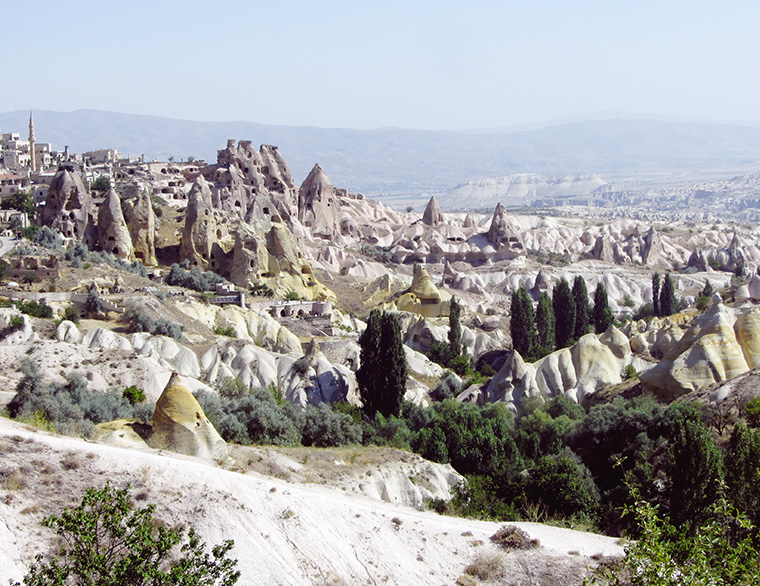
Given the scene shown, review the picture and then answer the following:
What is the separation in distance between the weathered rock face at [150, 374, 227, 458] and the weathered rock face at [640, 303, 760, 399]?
1679cm

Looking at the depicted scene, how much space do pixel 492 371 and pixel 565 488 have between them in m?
21.3

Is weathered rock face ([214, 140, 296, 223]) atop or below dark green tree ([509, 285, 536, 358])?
atop

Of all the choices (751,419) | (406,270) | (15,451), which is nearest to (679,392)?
(751,419)

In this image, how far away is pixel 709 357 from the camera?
3145 centimetres

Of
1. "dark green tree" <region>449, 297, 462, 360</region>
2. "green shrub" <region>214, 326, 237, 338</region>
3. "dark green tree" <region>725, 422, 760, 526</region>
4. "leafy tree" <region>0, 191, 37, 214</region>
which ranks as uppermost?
"leafy tree" <region>0, 191, 37, 214</region>

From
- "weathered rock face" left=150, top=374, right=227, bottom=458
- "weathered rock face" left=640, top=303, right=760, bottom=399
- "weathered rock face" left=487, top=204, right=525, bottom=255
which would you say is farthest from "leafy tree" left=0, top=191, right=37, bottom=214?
"weathered rock face" left=150, top=374, right=227, bottom=458

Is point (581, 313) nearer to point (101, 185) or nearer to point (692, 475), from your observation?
point (101, 185)

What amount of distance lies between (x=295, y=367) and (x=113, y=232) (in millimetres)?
17224

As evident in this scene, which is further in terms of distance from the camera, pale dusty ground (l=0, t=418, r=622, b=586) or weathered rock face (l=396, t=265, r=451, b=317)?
weathered rock face (l=396, t=265, r=451, b=317)

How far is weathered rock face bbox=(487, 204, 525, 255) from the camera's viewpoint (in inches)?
3177

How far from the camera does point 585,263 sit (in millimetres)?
82312

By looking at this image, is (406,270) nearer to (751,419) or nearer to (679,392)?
(679,392)

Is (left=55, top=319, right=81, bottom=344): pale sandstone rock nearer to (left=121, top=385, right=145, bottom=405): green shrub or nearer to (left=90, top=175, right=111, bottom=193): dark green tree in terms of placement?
(left=121, top=385, right=145, bottom=405): green shrub

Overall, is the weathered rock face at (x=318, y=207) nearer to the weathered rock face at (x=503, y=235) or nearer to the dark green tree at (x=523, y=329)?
the weathered rock face at (x=503, y=235)
